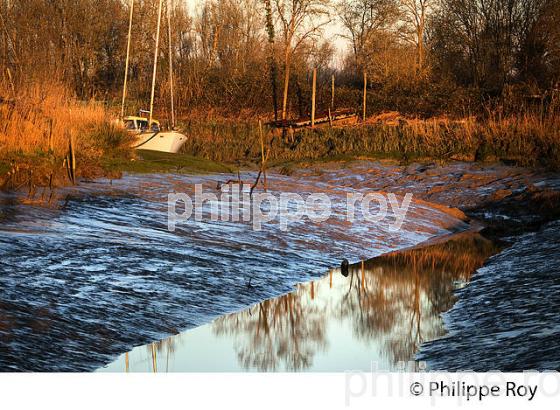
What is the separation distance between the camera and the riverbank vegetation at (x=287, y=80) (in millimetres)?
23531

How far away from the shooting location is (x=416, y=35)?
57656mm

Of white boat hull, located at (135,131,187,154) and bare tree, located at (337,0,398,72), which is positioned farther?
bare tree, located at (337,0,398,72)

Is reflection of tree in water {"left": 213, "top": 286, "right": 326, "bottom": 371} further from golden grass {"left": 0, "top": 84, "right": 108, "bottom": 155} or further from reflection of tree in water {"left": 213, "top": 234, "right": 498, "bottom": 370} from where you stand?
golden grass {"left": 0, "top": 84, "right": 108, "bottom": 155}

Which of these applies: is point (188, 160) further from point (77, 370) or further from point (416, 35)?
point (416, 35)

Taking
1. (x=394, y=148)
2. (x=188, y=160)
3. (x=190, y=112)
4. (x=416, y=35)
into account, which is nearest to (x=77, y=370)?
(x=188, y=160)

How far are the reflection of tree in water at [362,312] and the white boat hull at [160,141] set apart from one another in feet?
56.2

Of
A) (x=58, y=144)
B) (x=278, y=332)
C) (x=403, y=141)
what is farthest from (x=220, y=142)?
(x=278, y=332)

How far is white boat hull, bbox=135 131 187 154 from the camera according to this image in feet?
103

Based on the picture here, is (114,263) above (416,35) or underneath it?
underneath

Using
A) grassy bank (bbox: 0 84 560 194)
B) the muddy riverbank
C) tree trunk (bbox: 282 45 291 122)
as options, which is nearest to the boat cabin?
grassy bank (bbox: 0 84 560 194)

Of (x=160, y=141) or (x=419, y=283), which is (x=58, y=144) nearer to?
(x=419, y=283)

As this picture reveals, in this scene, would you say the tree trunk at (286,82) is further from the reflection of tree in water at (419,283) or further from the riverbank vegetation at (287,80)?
the reflection of tree in water at (419,283)

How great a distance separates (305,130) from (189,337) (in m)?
32.5

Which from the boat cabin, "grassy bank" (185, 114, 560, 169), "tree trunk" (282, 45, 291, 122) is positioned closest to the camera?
"grassy bank" (185, 114, 560, 169)
